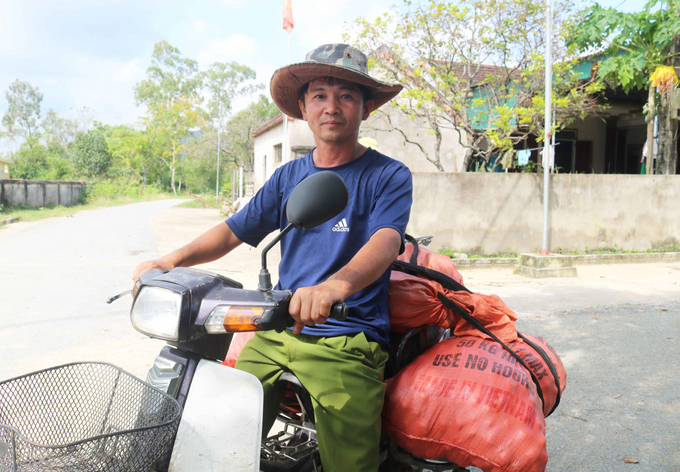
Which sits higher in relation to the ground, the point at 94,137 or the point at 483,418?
the point at 94,137

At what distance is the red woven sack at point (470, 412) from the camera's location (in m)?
1.60

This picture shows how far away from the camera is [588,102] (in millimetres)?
12398

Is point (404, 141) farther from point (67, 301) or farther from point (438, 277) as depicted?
point (438, 277)

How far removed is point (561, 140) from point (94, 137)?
142 ft

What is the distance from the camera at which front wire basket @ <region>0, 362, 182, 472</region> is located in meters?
1.01

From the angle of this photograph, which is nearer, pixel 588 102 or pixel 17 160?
pixel 588 102

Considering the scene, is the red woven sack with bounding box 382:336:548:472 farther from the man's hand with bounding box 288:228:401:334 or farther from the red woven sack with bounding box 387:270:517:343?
the man's hand with bounding box 288:228:401:334

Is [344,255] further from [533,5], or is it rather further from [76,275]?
[533,5]

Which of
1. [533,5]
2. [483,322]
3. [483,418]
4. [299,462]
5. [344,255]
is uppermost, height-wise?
[533,5]

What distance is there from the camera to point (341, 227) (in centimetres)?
174

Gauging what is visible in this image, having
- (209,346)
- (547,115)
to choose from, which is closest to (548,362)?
(209,346)

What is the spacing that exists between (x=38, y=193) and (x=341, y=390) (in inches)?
944

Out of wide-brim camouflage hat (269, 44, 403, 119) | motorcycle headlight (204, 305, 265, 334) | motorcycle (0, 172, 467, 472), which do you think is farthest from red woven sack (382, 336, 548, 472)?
wide-brim camouflage hat (269, 44, 403, 119)

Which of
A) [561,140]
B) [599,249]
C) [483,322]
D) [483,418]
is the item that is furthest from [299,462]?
[561,140]
